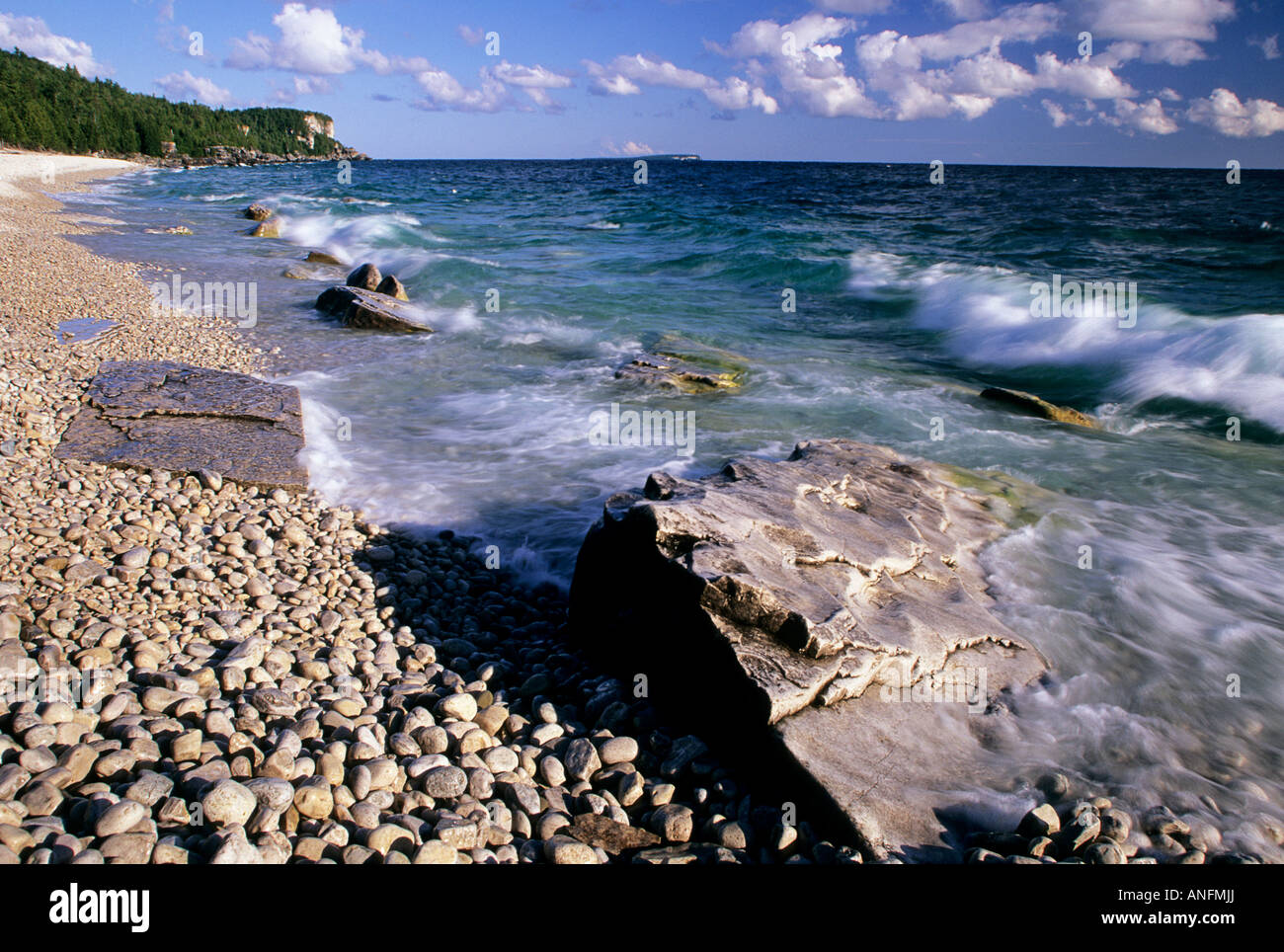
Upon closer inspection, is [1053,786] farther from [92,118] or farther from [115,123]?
[115,123]

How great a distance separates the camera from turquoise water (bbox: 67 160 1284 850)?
4.50m

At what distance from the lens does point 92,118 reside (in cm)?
8575

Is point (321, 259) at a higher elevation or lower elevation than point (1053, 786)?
higher

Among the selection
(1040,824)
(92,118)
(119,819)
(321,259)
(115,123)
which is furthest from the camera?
(115,123)

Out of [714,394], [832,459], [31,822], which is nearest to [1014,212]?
[714,394]

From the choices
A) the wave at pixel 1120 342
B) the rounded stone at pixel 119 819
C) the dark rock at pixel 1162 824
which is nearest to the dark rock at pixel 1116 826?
the dark rock at pixel 1162 824

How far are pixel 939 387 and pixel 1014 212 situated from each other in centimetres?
2840

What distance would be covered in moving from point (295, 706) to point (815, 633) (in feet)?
8.05

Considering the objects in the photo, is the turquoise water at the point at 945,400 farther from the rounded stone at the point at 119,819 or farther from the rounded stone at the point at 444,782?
the rounded stone at the point at 119,819

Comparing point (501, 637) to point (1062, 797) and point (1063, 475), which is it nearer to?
point (1062, 797)

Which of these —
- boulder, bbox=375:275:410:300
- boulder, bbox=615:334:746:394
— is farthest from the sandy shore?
boulder, bbox=375:275:410:300

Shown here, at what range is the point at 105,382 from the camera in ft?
25.1

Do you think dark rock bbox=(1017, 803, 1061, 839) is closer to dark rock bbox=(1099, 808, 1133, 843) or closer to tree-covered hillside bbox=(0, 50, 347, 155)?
dark rock bbox=(1099, 808, 1133, 843)

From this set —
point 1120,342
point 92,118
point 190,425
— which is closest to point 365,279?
point 190,425
